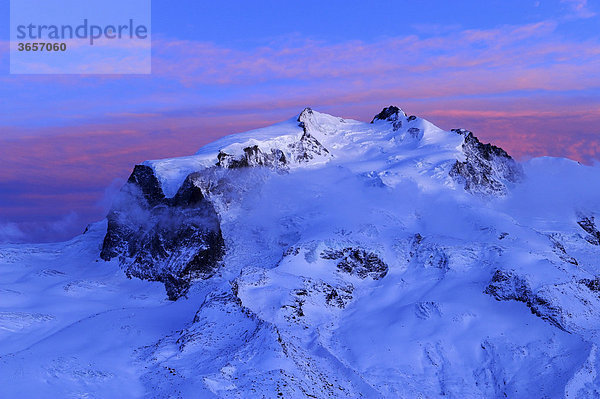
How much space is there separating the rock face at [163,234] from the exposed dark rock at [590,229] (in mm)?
56133

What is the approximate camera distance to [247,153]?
10494 cm

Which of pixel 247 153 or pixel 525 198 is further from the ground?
pixel 247 153

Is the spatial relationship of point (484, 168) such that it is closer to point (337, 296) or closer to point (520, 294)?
point (520, 294)

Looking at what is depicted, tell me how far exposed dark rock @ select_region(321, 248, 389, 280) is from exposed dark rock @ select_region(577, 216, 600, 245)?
36561 millimetres

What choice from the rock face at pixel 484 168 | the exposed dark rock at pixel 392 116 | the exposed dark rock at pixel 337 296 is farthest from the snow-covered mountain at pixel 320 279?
the exposed dark rock at pixel 392 116

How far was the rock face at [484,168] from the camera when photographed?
110875mm

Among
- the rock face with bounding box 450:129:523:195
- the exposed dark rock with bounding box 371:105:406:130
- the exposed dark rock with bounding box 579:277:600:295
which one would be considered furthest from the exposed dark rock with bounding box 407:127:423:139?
the exposed dark rock with bounding box 579:277:600:295

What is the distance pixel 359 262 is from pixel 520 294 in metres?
20.4

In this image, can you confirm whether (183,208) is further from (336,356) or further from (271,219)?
(336,356)

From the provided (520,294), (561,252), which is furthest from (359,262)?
(561,252)

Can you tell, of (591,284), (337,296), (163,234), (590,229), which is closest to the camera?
(591,284)

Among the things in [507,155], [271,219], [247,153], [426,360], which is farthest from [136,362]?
[507,155]

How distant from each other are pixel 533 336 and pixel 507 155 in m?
65.1

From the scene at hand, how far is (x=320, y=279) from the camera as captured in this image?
8019 cm
